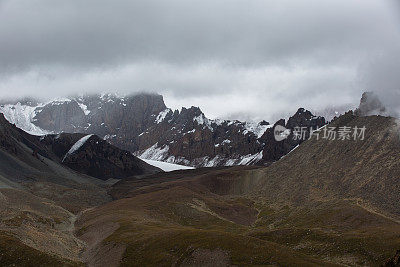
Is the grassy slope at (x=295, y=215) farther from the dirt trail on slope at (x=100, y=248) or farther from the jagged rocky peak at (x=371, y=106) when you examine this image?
the jagged rocky peak at (x=371, y=106)

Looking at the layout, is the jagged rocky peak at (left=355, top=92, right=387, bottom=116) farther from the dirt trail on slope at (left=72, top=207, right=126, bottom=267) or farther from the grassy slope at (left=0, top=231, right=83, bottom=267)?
the grassy slope at (left=0, top=231, right=83, bottom=267)

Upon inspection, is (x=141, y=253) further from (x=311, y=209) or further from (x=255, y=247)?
(x=311, y=209)

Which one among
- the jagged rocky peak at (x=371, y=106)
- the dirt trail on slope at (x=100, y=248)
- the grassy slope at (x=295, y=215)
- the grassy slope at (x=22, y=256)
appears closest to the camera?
the grassy slope at (x=22, y=256)

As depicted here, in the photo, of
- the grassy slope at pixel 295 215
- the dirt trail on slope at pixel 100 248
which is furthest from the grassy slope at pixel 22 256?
the grassy slope at pixel 295 215

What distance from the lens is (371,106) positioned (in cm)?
17950

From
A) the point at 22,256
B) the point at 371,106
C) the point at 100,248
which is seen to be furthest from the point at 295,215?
the point at 371,106

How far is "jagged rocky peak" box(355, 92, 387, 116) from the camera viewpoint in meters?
174

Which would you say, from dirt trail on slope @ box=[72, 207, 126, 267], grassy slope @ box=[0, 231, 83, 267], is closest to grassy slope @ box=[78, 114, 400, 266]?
dirt trail on slope @ box=[72, 207, 126, 267]

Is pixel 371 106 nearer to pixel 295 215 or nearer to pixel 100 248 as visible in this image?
pixel 295 215

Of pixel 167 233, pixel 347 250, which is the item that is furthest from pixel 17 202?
pixel 347 250

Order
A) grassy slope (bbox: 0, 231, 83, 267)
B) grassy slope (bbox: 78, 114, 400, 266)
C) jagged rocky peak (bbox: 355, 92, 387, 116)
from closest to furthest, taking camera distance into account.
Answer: grassy slope (bbox: 0, 231, 83, 267) → grassy slope (bbox: 78, 114, 400, 266) → jagged rocky peak (bbox: 355, 92, 387, 116)

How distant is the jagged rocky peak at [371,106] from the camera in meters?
174

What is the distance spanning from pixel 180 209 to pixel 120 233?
4595 cm

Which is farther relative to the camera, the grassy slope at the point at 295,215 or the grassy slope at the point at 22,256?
the grassy slope at the point at 295,215
